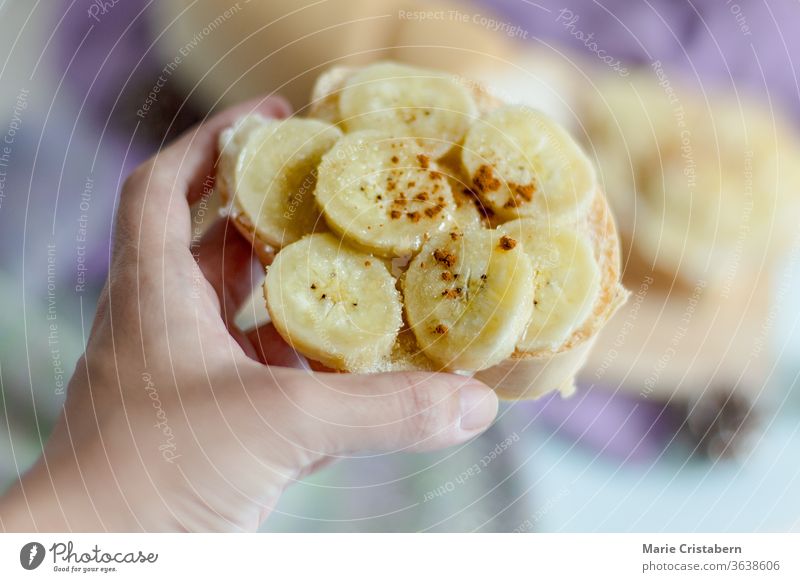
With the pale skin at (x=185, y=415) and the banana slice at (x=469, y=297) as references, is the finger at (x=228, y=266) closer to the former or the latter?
the pale skin at (x=185, y=415)

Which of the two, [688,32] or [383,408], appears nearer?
[383,408]

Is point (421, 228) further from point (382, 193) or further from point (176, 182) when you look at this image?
point (176, 182)

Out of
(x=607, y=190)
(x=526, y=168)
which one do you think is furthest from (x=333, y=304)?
(x=607, y=190)

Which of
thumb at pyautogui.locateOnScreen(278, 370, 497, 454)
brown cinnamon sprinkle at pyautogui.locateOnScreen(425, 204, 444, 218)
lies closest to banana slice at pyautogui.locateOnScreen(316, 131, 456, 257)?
brown cinnamon sprinkle at pyautogui.locateOnScreen(425, 204, 444, 218)

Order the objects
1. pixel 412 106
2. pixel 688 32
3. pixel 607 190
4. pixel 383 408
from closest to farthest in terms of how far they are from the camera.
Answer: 1. pixel 383 408
2. pixel 412 106
3. pixel 688 32
4. pixel 607 190
